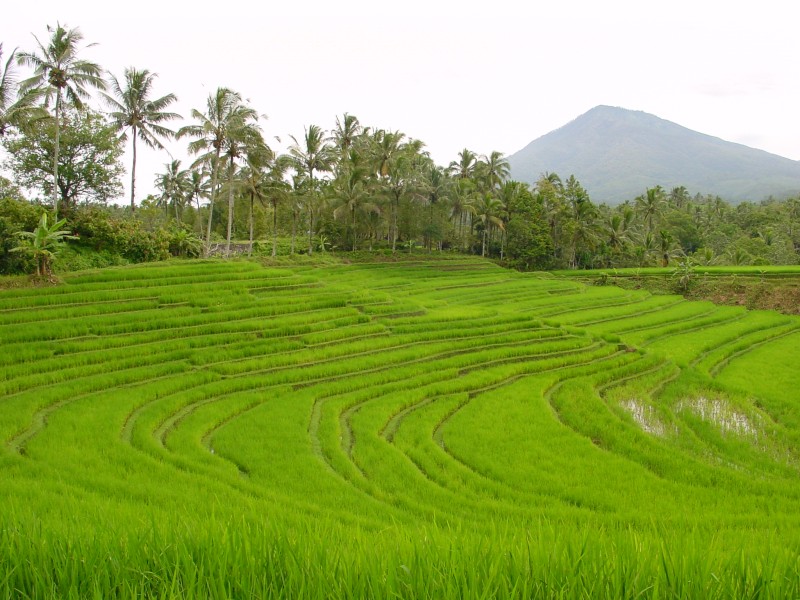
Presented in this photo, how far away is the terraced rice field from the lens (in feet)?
6.91

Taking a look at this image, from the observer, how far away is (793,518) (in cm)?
657

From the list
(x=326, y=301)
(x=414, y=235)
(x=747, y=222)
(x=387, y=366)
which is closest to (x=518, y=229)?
(x=414, y=235)

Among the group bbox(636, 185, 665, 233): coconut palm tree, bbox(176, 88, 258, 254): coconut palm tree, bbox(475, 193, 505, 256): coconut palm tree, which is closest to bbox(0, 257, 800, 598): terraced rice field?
bbox(176, 88, 258, 254): coconut palm tree

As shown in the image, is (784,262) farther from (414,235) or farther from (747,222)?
(414,235)

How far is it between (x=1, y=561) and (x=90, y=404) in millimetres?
9534

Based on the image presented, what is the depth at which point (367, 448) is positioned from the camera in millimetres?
9133

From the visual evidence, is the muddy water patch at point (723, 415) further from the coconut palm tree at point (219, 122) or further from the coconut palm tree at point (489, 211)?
the coconut palm tree at point (489, 211)

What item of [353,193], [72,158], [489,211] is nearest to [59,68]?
[72,158]

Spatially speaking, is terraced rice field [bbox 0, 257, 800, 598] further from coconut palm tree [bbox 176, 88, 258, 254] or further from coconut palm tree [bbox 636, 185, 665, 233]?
coconut palm tree [bbox 636, 185, 665, 233]

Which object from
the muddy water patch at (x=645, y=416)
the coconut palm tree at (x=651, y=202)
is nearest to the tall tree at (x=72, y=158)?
the muddy water patch at (x=645, y=416)

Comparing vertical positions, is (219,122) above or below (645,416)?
above

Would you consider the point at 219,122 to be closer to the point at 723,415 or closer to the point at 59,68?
the point at 59,68

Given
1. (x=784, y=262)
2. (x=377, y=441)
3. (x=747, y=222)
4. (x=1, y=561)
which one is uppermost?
(x=747, y=222)

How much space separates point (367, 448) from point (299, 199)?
27746 millimetres
